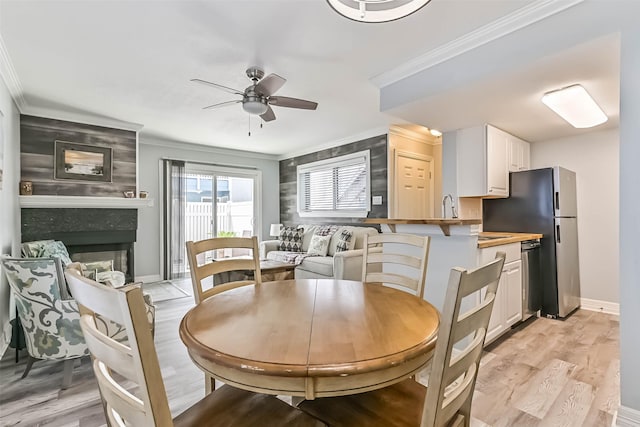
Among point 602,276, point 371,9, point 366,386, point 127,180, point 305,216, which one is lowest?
point 602,276

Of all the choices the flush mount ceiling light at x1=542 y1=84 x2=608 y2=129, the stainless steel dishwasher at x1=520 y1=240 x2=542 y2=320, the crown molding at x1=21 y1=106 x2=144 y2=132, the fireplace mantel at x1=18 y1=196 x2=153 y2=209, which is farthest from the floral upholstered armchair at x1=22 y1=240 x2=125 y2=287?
the flush mount ceiling light at x1=542 y1=84 x2=608 y2=129

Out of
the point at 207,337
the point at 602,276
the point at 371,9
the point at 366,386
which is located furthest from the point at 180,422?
the point at 602,276

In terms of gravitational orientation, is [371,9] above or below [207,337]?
above

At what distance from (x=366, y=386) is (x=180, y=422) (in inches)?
24.9

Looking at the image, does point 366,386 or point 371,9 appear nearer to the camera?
point 366,386

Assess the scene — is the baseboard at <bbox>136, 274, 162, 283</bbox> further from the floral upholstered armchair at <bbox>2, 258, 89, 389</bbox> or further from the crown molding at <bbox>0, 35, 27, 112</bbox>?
the floral upholstered armchair at <bbox>2, 258, 89, 389</bbox>

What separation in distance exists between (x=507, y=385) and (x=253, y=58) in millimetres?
3059

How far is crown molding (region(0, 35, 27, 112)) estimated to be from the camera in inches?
99.8

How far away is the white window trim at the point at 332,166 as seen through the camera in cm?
497

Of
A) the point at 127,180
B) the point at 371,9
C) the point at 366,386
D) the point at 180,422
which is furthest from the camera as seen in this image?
the point at 127,180

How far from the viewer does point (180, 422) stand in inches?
40.0

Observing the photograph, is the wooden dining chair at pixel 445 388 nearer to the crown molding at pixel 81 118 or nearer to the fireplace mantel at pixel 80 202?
the fireplace mantel at pixel 80 202

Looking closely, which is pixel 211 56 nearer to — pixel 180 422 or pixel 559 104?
pixel 180 422

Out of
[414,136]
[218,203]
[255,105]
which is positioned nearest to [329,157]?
[414,136]
